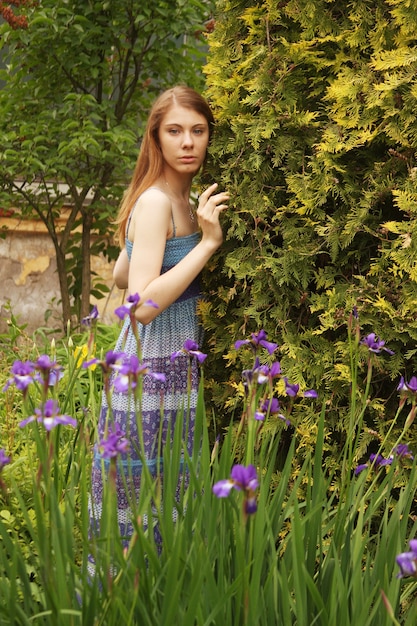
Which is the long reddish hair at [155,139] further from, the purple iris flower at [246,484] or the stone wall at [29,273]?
the stone wall at [29,273]

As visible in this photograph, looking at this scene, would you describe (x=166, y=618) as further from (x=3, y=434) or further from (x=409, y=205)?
(x=3, y=434)

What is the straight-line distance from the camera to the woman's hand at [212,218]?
2.49 metres

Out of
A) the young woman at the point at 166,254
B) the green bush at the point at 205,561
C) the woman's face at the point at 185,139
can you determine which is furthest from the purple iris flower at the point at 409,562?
the woman's face at the point at 185,139

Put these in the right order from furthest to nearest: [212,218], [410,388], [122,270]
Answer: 1. [122,270]
2. [212,218]
3. [410,388]

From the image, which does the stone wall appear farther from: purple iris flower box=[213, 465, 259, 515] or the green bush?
purple iris flower box=[213, 465, 259, 515]

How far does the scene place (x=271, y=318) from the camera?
8.05 ft

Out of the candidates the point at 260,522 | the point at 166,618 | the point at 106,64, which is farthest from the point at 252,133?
the point at 106,64

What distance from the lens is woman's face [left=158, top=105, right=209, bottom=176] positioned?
2656mm

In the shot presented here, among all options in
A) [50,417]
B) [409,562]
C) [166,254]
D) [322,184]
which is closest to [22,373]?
[50,417]

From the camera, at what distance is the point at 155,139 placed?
2809 millimetres

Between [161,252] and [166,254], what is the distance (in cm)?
11

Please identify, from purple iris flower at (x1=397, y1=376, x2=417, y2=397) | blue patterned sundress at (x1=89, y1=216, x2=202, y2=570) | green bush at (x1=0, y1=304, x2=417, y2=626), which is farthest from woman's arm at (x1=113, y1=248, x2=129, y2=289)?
purple iris flower at (x1=397, y1=376, x2=417, y2=397)

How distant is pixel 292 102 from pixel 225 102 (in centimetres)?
→ 26

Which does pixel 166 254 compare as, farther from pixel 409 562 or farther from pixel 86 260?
pixel 86 260
